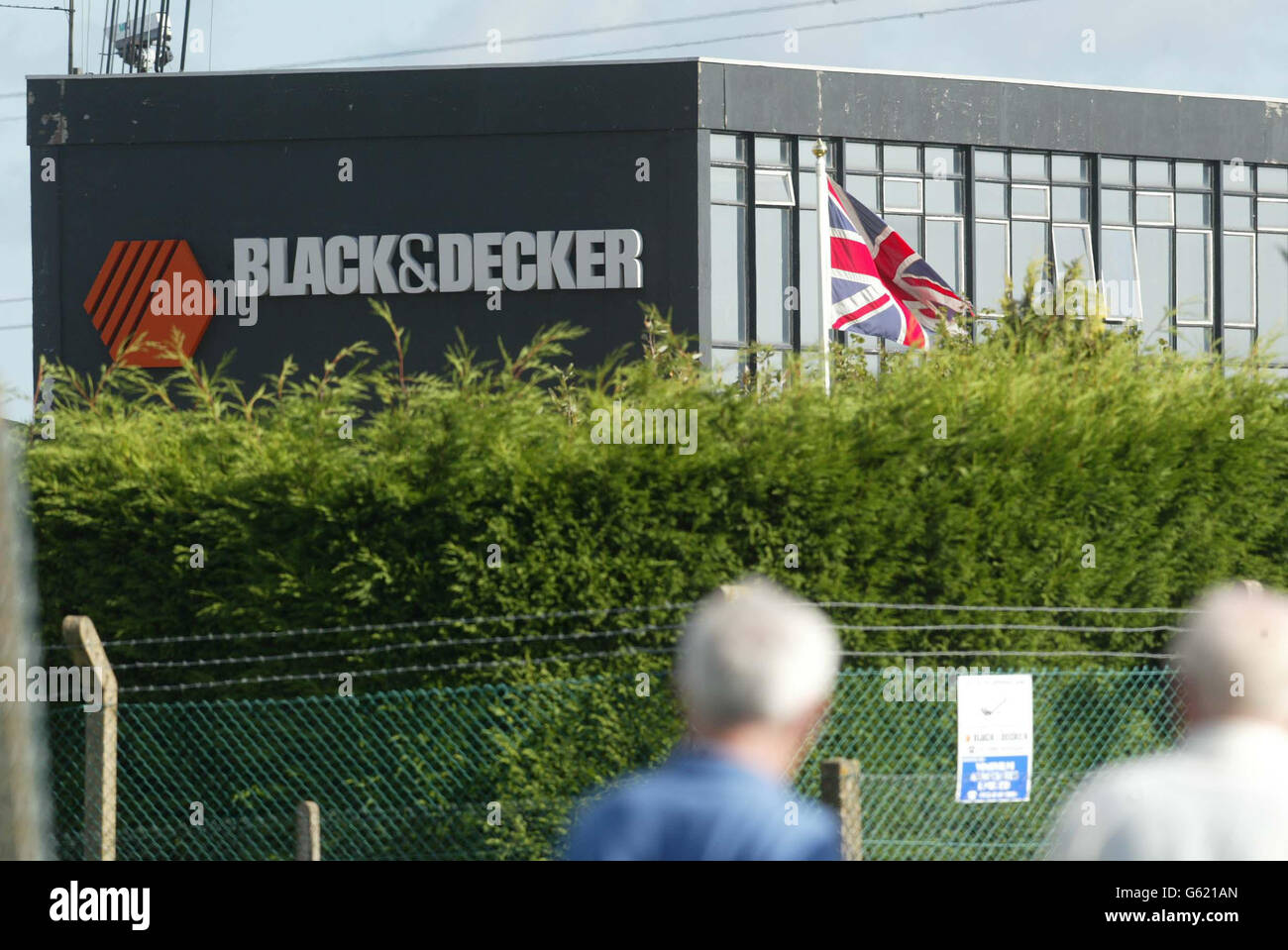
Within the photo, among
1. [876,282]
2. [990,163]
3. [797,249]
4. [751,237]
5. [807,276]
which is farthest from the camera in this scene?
[990,163]

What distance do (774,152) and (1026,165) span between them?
508 cm

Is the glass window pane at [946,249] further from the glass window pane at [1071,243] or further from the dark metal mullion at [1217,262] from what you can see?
the dark metal mullion at [1217,262]

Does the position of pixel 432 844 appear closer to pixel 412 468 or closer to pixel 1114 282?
pixel 412 468

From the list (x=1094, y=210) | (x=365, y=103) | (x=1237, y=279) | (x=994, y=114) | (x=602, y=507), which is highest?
(x=994, y=114)

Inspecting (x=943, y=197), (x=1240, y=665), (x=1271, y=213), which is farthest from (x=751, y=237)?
(x=1240, y=665)

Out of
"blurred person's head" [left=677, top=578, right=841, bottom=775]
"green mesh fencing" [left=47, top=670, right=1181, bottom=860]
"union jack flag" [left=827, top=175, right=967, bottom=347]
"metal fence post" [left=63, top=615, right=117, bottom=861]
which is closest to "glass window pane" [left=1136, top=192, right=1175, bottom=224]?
"union jack flag" [left=827, top=175, right=967, bottom=347]

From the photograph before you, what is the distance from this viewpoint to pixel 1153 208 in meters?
30.7

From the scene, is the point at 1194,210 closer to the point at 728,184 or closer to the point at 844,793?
the point at 728,184

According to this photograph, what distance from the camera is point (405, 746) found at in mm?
8125

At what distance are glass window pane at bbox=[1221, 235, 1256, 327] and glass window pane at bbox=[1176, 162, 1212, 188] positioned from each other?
3.72 feet

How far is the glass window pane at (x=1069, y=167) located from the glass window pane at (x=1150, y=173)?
1201mm

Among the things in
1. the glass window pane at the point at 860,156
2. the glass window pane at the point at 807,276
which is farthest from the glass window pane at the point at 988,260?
the glass window pane at the point at 807,276

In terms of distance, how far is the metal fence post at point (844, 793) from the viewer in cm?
613

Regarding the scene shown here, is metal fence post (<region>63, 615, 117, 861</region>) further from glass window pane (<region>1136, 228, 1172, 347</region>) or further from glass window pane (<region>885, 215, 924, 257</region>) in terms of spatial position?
glass window pane (<region>1136, 228, 1172, 347</region>)
